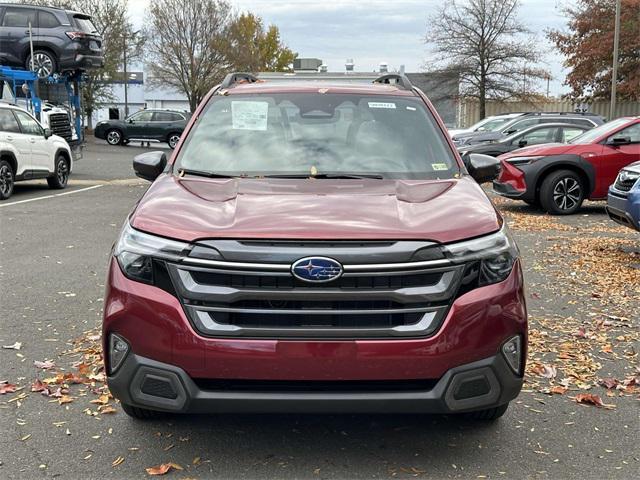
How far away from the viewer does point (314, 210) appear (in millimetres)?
3211

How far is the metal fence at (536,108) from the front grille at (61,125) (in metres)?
22.8

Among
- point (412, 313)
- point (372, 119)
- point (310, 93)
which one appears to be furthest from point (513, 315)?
point (310, 93)

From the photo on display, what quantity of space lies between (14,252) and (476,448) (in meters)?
6.75

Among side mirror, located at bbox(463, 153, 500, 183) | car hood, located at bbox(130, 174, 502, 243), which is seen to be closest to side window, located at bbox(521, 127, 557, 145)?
side mirror, located at bbox(463, 153, 500, 183)

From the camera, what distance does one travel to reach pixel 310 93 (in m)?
4.64

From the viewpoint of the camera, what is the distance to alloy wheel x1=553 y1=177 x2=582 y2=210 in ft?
39.0

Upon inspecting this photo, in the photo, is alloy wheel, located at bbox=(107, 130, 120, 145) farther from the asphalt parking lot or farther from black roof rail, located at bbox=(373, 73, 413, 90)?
black roof rail, located at bbox=(373, 73, 413, 90)

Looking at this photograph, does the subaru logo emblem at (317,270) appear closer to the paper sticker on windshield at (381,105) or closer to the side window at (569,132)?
the paper sticker on windshield at (381,105)

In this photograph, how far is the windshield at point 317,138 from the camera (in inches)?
160

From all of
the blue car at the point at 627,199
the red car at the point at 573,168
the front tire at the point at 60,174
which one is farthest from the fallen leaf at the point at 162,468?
the front tire at the point at 60,174

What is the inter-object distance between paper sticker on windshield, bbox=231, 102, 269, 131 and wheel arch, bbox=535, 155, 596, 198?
842cm

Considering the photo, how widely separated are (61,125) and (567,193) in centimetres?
1453

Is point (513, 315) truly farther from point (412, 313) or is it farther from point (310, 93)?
point (310, 93)

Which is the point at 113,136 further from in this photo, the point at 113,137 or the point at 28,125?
the point at 28,125
